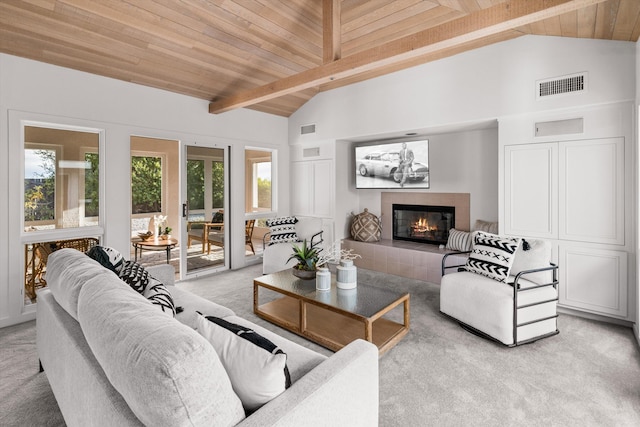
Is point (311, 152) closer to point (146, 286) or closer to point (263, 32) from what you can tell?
point (263, 32)

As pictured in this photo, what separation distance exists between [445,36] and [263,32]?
212cm

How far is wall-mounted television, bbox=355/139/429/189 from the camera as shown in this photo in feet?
15.7

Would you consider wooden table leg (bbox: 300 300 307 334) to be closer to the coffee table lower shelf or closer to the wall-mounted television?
the coffee table lower shelf

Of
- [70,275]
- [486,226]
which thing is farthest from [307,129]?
[70,275]

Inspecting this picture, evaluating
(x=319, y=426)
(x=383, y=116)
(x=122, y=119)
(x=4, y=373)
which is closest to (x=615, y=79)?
(x=383, y=116)

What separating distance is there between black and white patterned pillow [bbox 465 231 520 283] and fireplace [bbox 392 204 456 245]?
5.67 ft

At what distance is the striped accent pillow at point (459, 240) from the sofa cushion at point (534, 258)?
145cm

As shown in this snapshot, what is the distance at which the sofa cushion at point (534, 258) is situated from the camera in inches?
114

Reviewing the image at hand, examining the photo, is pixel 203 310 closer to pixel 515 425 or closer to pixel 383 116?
pixel 515 425

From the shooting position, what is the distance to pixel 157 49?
359cm

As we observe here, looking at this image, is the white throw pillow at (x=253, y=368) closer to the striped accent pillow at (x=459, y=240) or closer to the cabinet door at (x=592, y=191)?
the cabinet door at (x=592, y=191)

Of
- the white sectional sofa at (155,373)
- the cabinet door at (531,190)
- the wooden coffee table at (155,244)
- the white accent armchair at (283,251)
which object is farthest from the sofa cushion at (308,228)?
the white sectional sofa at (155,373)

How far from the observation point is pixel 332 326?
2893 millimetres

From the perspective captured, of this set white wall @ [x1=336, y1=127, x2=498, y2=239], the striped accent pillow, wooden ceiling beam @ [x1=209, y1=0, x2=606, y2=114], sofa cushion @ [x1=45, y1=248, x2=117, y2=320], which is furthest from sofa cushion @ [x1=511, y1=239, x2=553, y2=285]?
sofa cushion @ [x1=45, y1=248, x2=117, y2=320]
